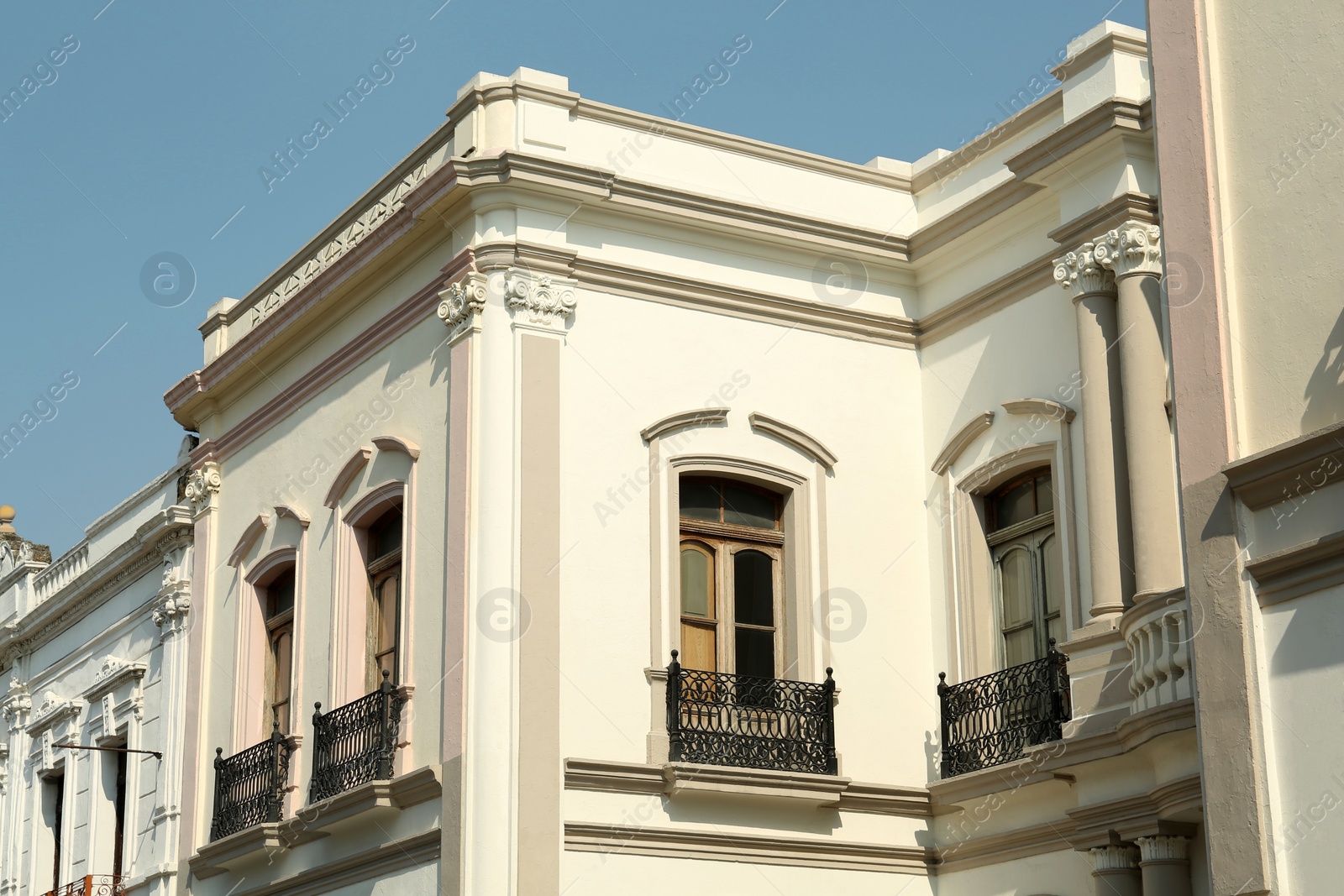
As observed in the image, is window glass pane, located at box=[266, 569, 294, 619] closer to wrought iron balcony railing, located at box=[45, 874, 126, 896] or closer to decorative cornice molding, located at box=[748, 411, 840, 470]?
wrought iron balcony railing, located at box=[45, 874, 126, 896]

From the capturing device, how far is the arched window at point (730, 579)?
1353 centimetres

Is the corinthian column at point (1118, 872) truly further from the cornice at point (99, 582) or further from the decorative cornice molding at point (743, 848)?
the cornice at point (99, 582)

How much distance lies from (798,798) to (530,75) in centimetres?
564

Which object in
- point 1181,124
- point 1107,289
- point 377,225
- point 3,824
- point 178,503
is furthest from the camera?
point 3,824

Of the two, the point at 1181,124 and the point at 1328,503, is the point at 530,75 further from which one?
the point at 1328,503

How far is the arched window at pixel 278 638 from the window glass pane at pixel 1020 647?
603 centimetres

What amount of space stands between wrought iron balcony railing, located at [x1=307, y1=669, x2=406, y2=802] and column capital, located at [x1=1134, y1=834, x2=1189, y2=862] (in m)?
5.30

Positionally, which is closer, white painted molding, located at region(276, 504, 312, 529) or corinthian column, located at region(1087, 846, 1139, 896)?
corinthian column, located at region(1087, 846, 1139, 896)

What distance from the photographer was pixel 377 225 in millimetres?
14664

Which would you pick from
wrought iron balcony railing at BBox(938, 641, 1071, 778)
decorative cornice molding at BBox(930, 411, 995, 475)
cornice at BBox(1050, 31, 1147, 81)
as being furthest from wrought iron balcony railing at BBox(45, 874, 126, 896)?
cornice at BBox(1050, 31, 1147, 81)

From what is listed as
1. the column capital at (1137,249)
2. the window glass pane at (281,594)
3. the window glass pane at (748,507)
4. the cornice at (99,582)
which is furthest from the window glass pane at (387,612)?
the column capital at (1137,249)

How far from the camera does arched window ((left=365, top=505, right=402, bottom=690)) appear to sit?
14289 millimetres

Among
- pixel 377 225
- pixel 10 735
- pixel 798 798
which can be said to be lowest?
pixel 798 798

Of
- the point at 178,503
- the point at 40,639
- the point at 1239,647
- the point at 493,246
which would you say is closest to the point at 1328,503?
the point at 1239,647
